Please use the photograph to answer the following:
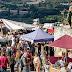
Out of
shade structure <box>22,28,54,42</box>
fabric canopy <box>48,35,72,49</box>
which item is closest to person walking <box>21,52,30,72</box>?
fabric canopy <box>48,35,72,49</box>

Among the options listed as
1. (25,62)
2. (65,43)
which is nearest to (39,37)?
(65,43)

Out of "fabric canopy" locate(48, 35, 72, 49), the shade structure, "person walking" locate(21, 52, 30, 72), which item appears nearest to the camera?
"person walking" locate(21, 52, 30, 72)

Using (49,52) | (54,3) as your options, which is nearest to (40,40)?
(49,52)

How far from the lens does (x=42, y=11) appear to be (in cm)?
11756

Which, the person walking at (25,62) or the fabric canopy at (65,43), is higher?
the fabric canopy at (65,43)

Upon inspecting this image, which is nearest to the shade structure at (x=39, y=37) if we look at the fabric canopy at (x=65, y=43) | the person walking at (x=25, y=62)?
the fabric canopy at (x=65, y=43)

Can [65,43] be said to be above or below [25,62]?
above

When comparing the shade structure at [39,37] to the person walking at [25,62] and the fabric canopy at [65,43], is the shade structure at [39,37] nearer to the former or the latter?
the fabric canopy at [65,43]

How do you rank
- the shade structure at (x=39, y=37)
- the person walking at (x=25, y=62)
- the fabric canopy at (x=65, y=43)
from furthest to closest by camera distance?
the shade structure at (x=39, y=37) → the fabric canopy at (x=65, y=43) → the person walking at (x=25, y=62)

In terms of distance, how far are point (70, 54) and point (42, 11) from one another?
108702 millimetres

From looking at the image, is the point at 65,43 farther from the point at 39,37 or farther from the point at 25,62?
the point at 39,37

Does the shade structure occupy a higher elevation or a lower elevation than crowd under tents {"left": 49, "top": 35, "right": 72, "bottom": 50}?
lower

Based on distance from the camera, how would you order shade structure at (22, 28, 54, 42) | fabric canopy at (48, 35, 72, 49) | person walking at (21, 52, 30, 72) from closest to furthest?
person walking at (21, 52, 30, 72) → fabric canopy at (48, 35, 72, 49) → shade structure at (22, 28, 54, 42)

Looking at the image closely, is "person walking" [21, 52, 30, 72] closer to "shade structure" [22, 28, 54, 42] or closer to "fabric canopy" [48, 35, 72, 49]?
"fabric canopy" [48, 35, 72, 49]
